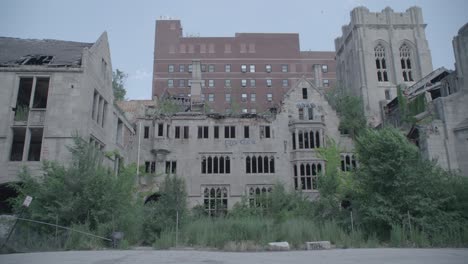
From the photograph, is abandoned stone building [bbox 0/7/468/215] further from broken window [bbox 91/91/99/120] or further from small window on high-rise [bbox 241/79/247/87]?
small window on high-rise [bbox 241/79/247/87]

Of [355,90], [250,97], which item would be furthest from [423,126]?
[250,97]

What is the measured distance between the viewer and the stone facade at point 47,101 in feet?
83.6

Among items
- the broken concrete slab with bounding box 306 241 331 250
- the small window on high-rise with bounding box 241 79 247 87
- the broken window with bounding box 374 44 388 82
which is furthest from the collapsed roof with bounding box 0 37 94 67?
the small window on high-rise with bounding box 241 79 247 87

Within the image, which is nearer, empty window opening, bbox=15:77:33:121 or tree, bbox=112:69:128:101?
empty window opening, bbox=15:77:33:121

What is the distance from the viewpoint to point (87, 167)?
1973 cm

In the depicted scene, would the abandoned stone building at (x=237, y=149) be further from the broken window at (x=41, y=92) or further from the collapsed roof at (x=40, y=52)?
the collapsed roof at (x=40, y=52)

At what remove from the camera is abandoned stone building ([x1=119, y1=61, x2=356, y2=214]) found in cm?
3691

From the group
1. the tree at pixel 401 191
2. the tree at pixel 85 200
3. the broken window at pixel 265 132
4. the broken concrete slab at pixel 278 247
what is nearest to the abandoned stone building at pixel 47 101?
the tree at pixel 85 200

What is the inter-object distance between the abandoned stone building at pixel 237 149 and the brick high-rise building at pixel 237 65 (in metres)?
40.9

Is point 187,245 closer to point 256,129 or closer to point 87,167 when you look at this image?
point 87,167

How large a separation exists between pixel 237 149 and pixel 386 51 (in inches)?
1666

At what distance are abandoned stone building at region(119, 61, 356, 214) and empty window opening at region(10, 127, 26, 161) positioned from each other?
11013mm

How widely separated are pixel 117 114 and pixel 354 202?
23.4 meters

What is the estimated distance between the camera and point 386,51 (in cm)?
6581
